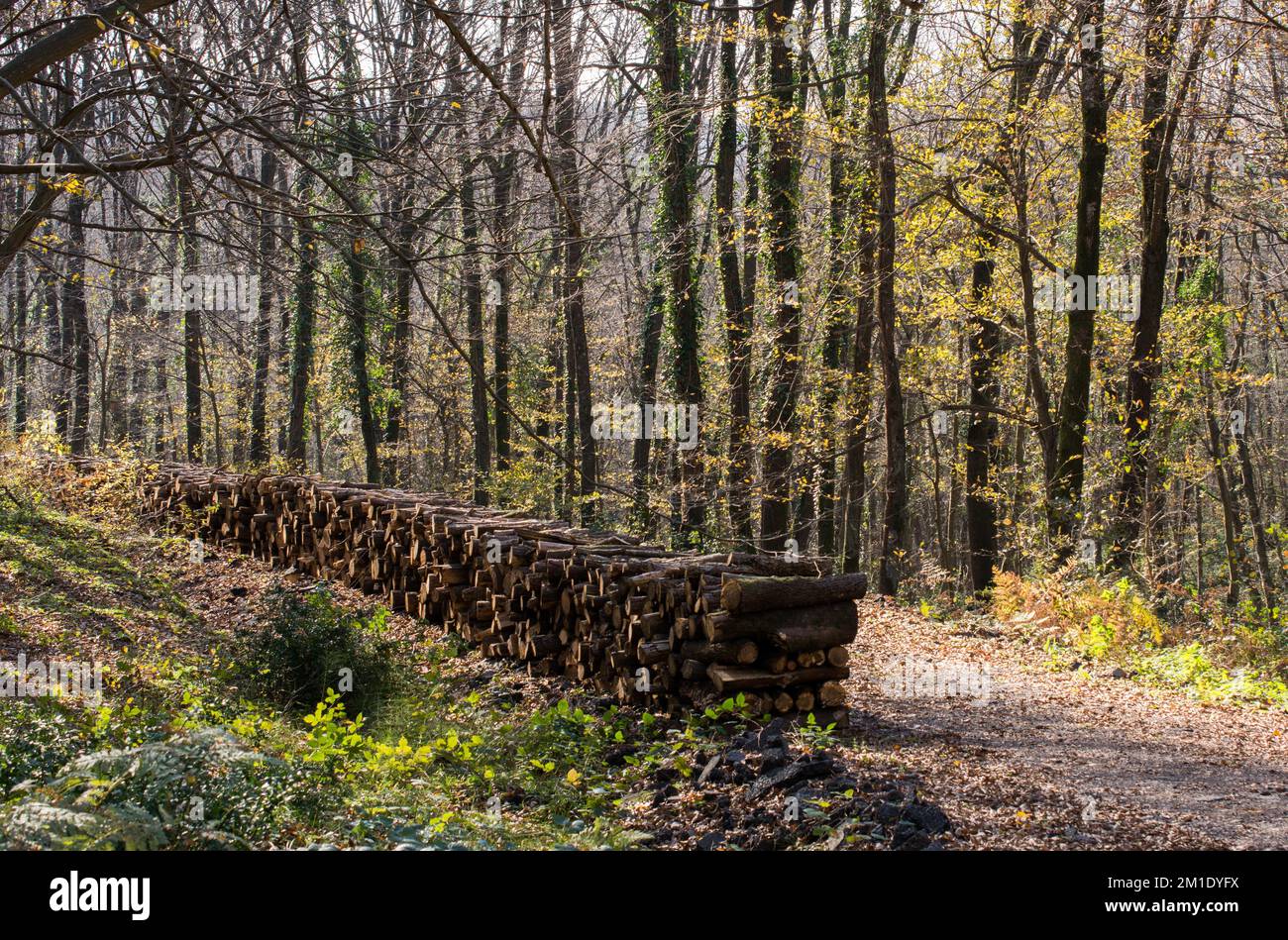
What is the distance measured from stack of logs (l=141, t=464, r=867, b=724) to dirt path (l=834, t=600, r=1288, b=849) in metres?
0.81

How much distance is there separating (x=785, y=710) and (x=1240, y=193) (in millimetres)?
12316

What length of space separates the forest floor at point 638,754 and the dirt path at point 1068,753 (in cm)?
2

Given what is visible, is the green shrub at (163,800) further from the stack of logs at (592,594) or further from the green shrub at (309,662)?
the green shrub at (309,662)

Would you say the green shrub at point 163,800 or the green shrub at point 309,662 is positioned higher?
the green shrub at point 163,800

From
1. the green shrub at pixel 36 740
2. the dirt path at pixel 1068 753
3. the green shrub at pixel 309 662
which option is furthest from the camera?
the green shrub at pixel 309 662

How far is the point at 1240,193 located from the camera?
1494 cm

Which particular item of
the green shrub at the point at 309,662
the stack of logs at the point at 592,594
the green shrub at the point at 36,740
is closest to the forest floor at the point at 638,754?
the green shrub at the point at 36,740

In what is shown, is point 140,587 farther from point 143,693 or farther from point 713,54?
point 713,54

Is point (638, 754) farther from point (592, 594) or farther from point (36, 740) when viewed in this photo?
point (36, 740)

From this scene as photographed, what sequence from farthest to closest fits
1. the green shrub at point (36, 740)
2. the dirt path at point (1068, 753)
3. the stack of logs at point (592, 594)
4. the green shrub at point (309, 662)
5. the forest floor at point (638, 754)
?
the green shrub at point (309, 662) < the stack of logs at point (592, 594) < the dirt path at point (1068, 753) < the forest floor at point (638, 754) < the green shrub at point (36, 740)

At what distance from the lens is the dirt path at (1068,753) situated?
5.18 meters

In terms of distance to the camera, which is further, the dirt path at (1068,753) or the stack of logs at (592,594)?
the stack of logs at (592,594)
